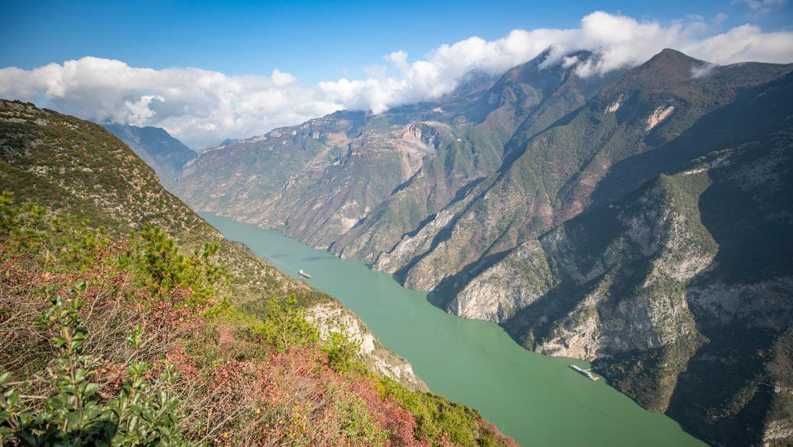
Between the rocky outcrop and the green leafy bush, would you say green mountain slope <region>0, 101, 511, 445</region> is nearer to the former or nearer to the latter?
the green leafy bush

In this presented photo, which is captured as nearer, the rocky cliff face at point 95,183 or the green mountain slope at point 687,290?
the rocky cliff face at point 95,183

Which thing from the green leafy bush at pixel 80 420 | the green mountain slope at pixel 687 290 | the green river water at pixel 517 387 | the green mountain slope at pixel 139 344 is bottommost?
the green river water at pixel 517 387

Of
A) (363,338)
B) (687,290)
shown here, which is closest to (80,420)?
(363,338)

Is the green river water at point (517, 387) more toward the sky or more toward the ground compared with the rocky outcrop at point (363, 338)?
more toward the ground

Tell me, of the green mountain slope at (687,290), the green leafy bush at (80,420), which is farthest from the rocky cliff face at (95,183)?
the green mountain slope at (687,290)

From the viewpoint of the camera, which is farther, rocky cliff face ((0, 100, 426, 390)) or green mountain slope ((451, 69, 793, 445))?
green mountain slope ((451, 69, 793, 445))

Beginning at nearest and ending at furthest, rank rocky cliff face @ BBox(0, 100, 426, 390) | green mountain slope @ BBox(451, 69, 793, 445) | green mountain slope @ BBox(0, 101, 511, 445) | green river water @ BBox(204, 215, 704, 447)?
1. green mountain slope @ BBox(0, 101, 511, 445)
2. rocky cliff face @ BBox(0, 100, 426, 390)
3. green river water @ BBox(204, 215, 704, 447)
4. green mountain slope @ BBox(451, 69, 793, 445)

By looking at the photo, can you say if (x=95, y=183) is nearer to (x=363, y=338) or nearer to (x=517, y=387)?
(x=363, y=338)

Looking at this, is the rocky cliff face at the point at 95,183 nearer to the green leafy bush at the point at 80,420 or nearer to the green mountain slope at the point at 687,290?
the green leafy bush at the point at 80,420

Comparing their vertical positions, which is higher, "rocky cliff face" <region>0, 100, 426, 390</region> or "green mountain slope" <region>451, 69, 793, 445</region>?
"rocky cliff face" <region>0, 100, 426, 390</region>

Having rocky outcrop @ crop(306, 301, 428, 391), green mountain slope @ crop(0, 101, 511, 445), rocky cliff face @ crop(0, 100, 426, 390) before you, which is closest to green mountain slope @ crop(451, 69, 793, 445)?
rocky outcrop @ crop(306, 301, 428, 391)
